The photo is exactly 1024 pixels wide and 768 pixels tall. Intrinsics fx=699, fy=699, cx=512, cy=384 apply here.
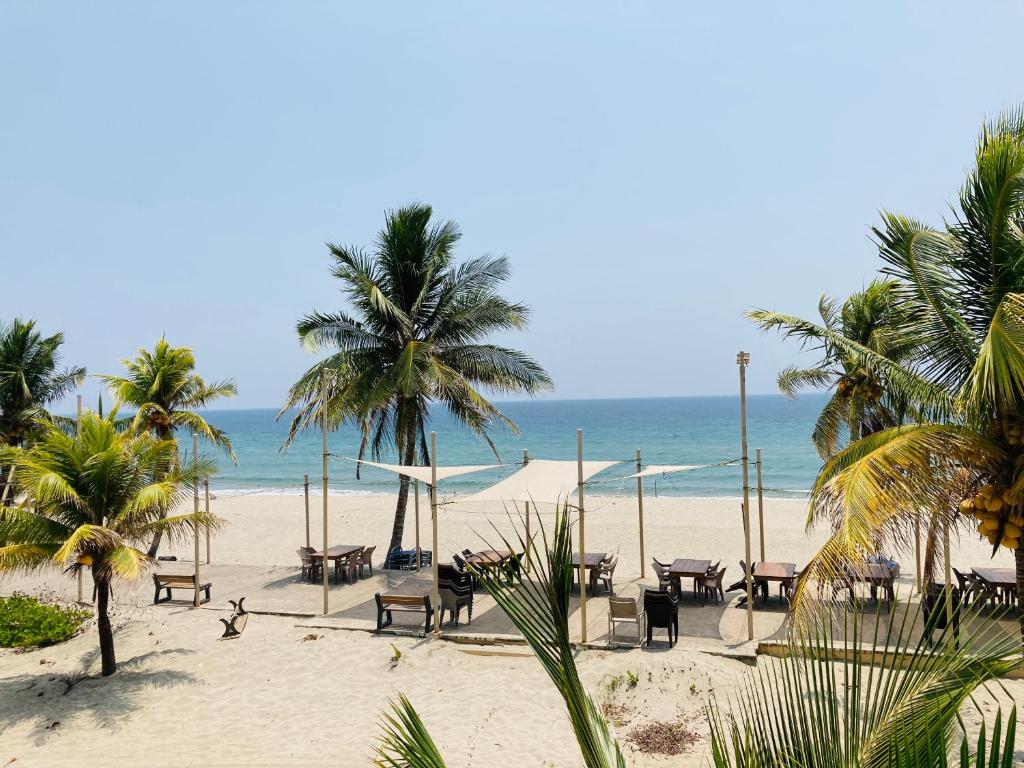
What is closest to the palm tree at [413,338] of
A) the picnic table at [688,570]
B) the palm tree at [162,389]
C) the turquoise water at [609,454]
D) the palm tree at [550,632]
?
the palm tree at [162,389]

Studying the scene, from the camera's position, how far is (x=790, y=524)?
81.6 feet

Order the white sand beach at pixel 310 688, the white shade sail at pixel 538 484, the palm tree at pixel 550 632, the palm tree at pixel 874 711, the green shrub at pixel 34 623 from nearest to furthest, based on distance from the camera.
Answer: the palm tree at pixel 550 632, the palm tree at pixel 874 711, the white sand beach at pixel 310 688, the green shrub at pixel 34 623, the white shade sail at pixel 538 484

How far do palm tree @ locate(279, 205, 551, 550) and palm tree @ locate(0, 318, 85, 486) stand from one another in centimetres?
743

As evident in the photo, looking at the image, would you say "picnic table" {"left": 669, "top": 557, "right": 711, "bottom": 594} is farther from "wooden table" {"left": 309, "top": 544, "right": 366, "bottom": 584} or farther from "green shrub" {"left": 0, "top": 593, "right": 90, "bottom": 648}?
"green shrub" {"left": 0, "top": 593, "right": 90, "bottom": 648}

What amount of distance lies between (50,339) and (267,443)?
68.0 m

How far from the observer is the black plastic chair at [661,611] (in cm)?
969

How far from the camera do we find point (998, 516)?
5.88 metres

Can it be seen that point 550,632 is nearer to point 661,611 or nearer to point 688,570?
point 661,611

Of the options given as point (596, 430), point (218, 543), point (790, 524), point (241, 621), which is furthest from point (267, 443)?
point (241, 621)

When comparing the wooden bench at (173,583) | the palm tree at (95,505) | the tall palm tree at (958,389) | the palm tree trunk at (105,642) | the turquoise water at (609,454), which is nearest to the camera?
the tall palm tree at (958,389)

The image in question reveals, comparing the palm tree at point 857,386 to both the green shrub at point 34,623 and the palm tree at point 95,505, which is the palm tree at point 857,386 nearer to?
the palm tree at point 95,505

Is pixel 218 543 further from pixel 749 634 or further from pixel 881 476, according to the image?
pixel 881 476

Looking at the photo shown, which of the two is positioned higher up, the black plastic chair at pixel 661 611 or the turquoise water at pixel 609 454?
the black plastic chair at pixel 661 611

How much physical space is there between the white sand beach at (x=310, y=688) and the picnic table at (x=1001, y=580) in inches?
105
